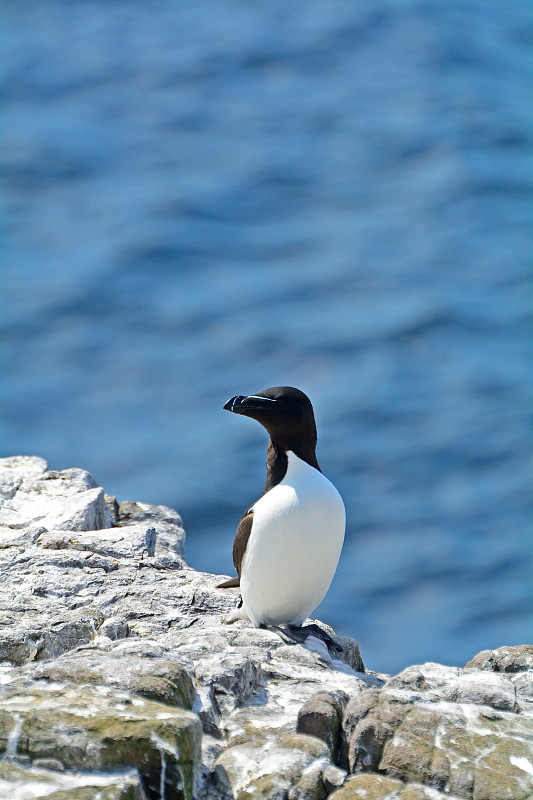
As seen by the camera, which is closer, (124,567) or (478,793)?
(478,793)

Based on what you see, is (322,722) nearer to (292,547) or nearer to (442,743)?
(442,743)

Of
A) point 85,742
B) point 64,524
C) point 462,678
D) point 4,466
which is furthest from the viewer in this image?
point 4,466

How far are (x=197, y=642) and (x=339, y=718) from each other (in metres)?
1.32

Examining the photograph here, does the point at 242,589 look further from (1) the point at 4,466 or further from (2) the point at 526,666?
(1) the point at 4,466

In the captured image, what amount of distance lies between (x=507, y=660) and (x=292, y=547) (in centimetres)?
143

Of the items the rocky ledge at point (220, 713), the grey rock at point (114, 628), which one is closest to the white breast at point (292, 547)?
the rocky ledge at point (220, 713)

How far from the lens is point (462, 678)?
Result: 5023 millimetres

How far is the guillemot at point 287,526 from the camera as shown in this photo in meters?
5.97

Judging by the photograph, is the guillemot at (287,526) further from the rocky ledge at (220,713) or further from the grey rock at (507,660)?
the grey rock at (507,660)

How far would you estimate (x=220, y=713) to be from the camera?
4297 mm

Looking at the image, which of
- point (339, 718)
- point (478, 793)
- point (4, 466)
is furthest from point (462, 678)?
point (4, 466)

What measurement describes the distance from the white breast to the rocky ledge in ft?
1.13

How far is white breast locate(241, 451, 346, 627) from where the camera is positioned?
596cm

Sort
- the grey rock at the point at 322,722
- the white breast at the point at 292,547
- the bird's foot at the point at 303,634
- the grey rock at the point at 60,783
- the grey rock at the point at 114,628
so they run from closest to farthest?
the grey rock at the point at 60,783, the grey rock at the point at 322,722, the grey rock at the point at 114,628, the bird's foot at the point at 303,634, the white breast at the point at 292,547
